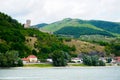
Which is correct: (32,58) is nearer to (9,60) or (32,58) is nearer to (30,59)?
(30,59)

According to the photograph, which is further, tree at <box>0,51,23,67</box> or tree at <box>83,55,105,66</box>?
tree at <box>83,55,105,66</box>

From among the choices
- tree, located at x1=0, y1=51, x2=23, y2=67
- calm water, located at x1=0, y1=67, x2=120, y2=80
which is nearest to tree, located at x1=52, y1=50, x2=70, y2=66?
tree, located at x1=0, y1=51, x2=23, y2=67

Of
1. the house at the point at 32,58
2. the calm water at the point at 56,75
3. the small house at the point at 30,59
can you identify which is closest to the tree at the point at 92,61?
the house at the point at 32,58

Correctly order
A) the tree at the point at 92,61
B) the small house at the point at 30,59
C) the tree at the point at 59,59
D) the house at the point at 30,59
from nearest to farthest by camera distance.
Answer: the tree at the point at 59,59, the tree at the point at 92,61, the small house at the point at 30,59, the house at the point at 30,59

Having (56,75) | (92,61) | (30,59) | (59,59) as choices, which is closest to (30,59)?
(30,59)

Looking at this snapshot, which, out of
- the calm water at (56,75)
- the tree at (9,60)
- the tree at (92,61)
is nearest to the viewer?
the calm water at (56,75)

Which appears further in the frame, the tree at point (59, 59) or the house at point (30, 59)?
the house at point (30, 59)

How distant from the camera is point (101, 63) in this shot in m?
183

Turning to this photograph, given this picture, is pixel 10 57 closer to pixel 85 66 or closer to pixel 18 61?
pixel 18 61

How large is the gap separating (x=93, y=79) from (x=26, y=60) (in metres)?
92.5

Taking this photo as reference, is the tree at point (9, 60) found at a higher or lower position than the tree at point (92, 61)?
higher

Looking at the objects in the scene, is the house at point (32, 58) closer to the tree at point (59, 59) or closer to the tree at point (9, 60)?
the tree at point (59, 59)

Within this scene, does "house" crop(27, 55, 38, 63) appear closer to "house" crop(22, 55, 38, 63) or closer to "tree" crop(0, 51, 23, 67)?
"house" crop(22, 55, 38, 63)

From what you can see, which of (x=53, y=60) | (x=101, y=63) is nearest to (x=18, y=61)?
(x=53, y=60)
